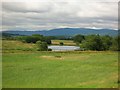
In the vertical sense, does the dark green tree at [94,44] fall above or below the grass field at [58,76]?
above

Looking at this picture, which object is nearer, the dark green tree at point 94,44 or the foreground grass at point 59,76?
the foreground grass at point 59,76

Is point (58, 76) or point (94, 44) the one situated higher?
point (94, 44)

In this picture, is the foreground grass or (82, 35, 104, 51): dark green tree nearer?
the foreground grass

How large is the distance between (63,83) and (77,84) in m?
1.18

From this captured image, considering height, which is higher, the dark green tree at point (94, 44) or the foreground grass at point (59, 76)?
the dark green tree at point (94, 44)

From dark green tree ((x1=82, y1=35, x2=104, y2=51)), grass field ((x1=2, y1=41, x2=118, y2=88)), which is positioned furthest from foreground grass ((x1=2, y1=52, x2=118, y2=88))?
dark green tree ((x1=82, y1=35, x2=104, y2=51))

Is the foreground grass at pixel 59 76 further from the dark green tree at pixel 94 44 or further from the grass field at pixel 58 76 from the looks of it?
the dark green tree at pixel 94 44

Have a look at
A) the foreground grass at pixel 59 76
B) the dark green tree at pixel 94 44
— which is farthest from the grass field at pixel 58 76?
the dark green tree at pixel 94 44

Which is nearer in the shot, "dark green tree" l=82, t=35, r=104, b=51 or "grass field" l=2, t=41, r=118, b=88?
"grass field" l=2, t=41, r=118, b=88

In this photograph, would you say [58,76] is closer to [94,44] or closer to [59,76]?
[59,76]

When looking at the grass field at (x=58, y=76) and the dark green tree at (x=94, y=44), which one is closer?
the grass field at (x=58, y=76)

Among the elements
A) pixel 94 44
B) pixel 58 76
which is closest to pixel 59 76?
pixel 58 76

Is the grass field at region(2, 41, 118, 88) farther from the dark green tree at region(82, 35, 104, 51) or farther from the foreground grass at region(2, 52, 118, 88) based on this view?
the dark green tree at region(82, 35, 104, 51)

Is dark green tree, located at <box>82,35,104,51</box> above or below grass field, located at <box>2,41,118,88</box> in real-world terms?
above
